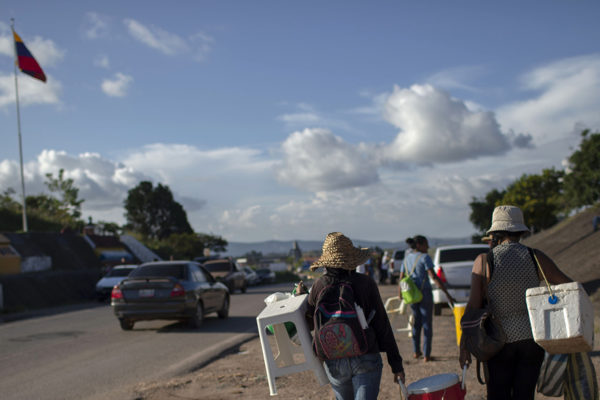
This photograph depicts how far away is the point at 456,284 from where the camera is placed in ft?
45.7

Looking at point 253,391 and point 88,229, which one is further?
point 88,229

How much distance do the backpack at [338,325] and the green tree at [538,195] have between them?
5932cm

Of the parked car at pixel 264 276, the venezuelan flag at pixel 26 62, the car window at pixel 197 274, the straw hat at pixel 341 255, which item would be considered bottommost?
the parked car at pixel 264 276

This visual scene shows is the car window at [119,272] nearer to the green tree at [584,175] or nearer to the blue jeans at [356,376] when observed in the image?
the blue jeans at [356,376]

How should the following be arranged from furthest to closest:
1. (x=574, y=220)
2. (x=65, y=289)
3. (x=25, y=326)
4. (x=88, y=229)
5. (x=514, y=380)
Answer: (x=88, y=229) → (x=574, y=220) → (x=65, y=289) → (x=25, y=326) → (x=514, y=380)

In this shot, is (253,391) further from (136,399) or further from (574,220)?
(574,220)

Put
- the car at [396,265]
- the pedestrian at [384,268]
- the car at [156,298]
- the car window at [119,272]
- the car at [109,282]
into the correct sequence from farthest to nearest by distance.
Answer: the pedestrian at [384,268] → the car at [396,265] → the car window at [119,272] → the car at [109,282] → the car at [156,298]

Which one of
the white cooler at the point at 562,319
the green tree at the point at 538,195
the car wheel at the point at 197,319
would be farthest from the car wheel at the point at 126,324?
the green tree at the point at 538,195

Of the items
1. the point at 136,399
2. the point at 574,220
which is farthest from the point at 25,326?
the point at 574,220

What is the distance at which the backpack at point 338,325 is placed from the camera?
369cm

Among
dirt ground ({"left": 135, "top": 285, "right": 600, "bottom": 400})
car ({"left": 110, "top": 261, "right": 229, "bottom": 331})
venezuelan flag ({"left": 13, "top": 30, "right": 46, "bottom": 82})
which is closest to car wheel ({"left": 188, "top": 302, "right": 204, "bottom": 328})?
car ({"left": 110, "top": 261, "right": 229, "bottom": 331})

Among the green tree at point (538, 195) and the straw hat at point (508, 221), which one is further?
the green tree at point (538, 195)

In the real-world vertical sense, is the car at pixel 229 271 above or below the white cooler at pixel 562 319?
below

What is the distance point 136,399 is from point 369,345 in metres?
4.16
